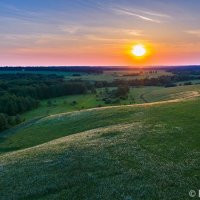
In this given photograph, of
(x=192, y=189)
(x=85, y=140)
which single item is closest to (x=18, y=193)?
(x=192, y=189)

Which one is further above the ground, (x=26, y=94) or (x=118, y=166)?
(x=118, y=166)

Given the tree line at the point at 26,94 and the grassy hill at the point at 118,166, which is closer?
the grassy hill at the point at 118,166

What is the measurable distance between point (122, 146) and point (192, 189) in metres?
12.0

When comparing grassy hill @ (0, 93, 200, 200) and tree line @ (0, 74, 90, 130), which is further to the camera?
tree line @ (0, 74, 90, 130)

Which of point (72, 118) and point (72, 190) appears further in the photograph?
point (72, 118)

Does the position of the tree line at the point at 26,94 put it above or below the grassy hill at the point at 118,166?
below

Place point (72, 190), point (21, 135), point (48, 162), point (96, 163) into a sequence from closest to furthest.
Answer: point (72, 190) < point (96, 163) < point (48, 162) < point (21, 135)

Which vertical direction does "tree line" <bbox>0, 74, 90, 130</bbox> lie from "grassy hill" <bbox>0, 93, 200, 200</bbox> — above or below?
below

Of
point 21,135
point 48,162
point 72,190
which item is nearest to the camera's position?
point 72,190

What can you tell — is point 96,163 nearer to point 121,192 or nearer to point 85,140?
point 121,192

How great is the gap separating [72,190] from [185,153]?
11.1m

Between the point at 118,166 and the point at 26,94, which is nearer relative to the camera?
the point at 118,166

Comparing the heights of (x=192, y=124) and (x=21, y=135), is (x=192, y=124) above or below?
above

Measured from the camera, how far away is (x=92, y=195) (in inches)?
926
